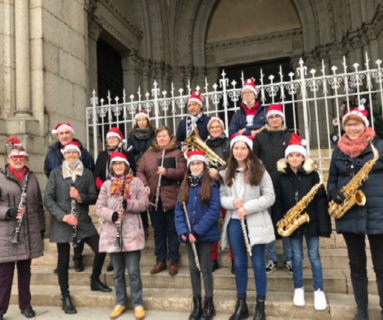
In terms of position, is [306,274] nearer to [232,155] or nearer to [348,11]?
[232,155]

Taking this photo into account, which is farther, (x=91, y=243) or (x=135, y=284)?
(x=91, y=243)

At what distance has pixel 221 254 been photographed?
5258mm

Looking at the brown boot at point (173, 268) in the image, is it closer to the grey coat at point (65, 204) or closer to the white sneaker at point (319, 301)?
the grey coat at point (65, 204)

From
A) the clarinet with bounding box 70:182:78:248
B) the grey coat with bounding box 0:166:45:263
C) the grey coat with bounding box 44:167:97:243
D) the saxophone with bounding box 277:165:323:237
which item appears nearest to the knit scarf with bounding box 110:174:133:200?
the grey coat with bounding box 44:167:97:243

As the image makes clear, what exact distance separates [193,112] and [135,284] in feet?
8.57

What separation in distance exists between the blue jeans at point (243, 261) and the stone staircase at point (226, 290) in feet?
1.17

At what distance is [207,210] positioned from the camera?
13.3ft

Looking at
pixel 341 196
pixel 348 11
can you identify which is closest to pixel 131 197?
pixel 341 196

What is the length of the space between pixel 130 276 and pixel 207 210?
3.95 ft

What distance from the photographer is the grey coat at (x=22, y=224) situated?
14.0 ft

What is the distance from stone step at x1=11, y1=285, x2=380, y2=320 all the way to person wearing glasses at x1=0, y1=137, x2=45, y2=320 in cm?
53

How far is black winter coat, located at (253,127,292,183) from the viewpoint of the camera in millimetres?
4691

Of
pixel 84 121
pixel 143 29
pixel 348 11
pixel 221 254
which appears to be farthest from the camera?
pixel 143 29

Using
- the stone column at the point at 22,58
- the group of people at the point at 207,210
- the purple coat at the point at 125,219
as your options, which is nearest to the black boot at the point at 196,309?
the group of people at the point at 207,210
